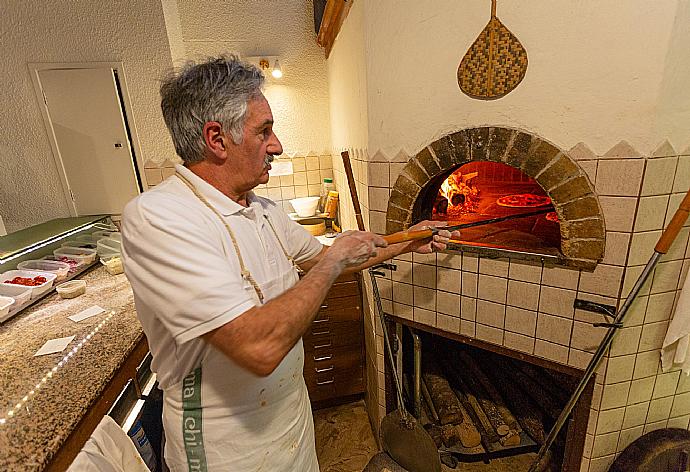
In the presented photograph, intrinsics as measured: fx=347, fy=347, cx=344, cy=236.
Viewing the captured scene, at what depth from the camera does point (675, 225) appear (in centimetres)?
104

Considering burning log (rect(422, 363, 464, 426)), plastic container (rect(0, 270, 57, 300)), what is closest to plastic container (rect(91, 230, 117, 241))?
plastic container (rect(0, 270, 57, 300))

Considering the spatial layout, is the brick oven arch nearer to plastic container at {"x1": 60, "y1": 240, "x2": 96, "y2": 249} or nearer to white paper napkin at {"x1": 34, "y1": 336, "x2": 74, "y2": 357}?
white paper napkin at {"x1": 34, "y1": 336, "x2": 74, "y2": 357}

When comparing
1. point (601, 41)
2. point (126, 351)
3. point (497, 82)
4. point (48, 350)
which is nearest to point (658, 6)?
point (601, 41)

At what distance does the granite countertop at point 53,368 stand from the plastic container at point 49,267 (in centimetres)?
13

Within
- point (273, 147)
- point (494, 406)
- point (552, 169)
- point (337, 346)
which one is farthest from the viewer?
point (337, 346)

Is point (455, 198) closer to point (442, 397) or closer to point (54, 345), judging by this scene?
point (442, 397)

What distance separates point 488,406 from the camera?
2.00m

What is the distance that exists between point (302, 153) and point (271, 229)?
2.00 metres

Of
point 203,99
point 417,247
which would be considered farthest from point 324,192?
point 203,99

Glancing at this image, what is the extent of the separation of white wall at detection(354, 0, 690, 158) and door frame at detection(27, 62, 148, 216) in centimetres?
193

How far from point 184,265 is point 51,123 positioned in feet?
8.47

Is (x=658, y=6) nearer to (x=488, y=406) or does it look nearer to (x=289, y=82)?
(x=488, y=406)

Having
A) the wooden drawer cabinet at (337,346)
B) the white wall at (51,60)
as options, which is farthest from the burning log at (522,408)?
the white wall at (51,60)

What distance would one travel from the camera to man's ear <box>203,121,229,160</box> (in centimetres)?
85
